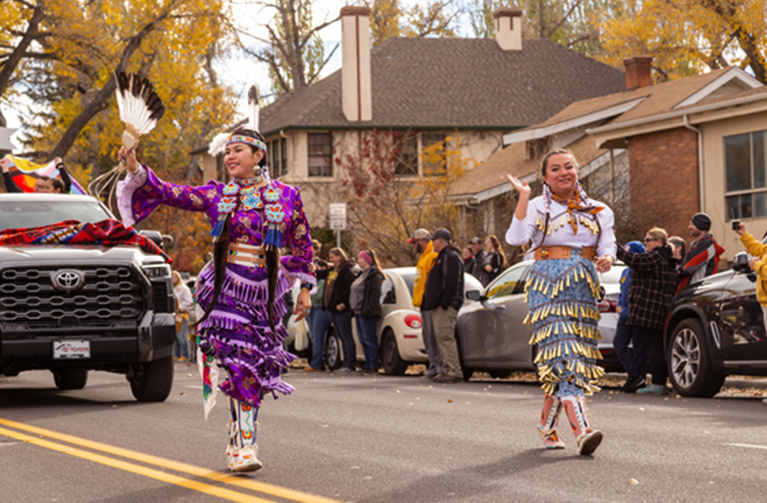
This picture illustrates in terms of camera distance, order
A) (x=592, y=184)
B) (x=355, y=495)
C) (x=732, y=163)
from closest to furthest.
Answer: (x=355, y=495), (x=732, y=163), (x=592, y=184)

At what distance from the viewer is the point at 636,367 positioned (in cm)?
1321

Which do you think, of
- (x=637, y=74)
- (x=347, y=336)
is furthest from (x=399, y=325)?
(x=637, y=74)

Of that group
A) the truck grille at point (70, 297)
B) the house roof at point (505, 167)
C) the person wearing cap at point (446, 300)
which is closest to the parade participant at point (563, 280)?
the truck grille at point (70, 297)

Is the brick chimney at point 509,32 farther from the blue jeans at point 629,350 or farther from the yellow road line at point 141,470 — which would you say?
the yellow road line at point 141,470

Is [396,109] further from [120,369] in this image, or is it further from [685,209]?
[120,369]

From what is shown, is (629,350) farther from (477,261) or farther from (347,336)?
(477,261)

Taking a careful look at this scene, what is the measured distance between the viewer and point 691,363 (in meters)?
12.3

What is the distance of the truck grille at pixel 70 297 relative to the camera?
10953 millimetres

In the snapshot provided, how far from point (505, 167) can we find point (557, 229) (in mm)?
26685

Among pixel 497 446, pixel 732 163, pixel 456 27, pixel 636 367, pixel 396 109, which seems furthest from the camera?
pixel 456 27

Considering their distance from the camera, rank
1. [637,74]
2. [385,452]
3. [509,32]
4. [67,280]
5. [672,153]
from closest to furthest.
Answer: [385,452], [67,280], [672,153], [637,74], [509,32]

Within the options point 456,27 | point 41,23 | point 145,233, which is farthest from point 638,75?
point 145,233

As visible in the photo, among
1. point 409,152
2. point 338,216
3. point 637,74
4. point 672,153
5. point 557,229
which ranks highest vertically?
point 637,74

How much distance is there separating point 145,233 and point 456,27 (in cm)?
4247
